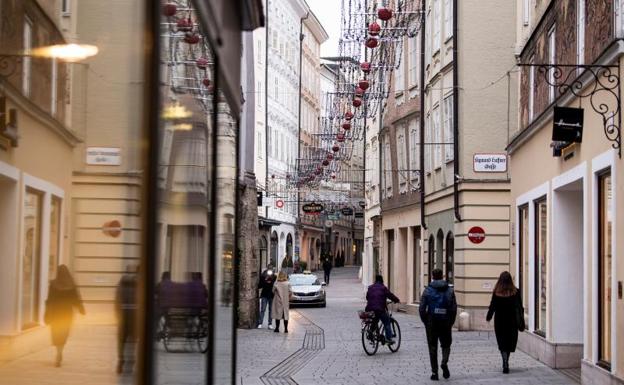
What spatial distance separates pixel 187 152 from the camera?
123 inches

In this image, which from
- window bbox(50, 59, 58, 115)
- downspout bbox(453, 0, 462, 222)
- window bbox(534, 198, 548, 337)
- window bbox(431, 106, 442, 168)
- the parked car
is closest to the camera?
window bbox(50, 59, 58, 115)

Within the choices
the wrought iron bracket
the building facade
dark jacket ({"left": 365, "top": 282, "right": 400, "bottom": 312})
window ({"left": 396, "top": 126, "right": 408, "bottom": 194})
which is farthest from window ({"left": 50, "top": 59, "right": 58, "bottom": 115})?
window ({"left": 396, "top": 126, "right": 408, "bottom": 194})

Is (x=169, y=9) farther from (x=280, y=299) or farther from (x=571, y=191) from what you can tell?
(x=280, y=299)

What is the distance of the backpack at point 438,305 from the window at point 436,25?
17717 mm

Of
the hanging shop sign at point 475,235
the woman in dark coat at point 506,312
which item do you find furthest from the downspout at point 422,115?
the woman in dark coat at point 506,312

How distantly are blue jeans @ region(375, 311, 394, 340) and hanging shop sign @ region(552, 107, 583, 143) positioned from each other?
7.36 m

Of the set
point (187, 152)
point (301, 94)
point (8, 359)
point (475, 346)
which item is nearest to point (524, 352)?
point (475, 346)

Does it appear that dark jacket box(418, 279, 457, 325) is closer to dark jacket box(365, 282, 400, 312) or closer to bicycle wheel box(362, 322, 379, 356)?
dark jacket box(365, 282, 400, 312)

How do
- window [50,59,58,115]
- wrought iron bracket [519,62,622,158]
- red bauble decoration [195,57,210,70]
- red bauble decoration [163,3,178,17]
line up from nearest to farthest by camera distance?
window [50,59,58,115] → red bauble decoration [163,3,178,17] → red bauble decoration [195,57,210,70] → wrought iron bracket [519,62,622,158]

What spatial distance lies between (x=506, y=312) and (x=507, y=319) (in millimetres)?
118

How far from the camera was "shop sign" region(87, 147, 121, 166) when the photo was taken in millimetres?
1989

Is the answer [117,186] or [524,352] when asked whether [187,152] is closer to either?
[117,186]

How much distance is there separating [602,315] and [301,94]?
227ft

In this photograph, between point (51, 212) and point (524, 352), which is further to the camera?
point (524, 352)
